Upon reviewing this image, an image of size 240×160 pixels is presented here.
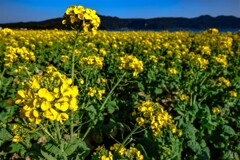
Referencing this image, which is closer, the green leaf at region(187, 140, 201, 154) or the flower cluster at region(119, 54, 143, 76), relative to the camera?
the flower cluster at region(119, 54, 143, 76)

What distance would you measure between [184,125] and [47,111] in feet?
8.59

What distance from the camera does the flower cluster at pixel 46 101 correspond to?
1685 mm

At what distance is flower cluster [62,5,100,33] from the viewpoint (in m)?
2.59

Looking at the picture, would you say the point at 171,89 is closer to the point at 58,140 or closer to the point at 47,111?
the point at 58,140

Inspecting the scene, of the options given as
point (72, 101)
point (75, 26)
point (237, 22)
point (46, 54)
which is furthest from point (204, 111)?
point (237, 22)

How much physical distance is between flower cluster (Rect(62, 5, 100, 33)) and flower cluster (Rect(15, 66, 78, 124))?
3.00ft

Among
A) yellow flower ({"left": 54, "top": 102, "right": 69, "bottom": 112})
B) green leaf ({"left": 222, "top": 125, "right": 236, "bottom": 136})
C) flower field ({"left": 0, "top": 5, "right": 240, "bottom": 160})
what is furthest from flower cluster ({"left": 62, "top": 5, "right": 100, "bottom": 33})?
green leaf ({"left": 222, "top": 125, "right": 236, "bottom": 136})

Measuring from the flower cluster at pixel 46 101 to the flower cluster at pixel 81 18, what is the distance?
3.00ft

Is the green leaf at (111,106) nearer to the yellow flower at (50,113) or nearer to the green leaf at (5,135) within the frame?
the green leaf at (5,135)

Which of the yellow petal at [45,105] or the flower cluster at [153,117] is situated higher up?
the yellow petal at [45,105]

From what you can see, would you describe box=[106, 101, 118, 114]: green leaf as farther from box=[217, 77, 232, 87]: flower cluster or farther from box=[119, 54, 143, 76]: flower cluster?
box=[217, 77, 232, 87]: flower cluster

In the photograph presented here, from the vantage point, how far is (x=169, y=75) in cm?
580

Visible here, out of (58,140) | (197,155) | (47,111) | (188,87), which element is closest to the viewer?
(47,111)

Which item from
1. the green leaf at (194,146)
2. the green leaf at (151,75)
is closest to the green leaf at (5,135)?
the green leaf at (194,146)
